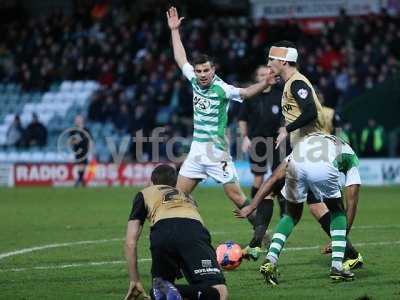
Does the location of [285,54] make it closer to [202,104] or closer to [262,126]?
[202,104]

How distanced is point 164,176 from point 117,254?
407 centimetres

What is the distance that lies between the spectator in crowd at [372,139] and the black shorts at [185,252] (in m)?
19.8

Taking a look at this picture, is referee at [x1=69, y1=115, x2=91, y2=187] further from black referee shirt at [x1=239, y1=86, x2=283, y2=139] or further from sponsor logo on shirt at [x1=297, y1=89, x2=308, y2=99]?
sponsor logo on shirt at [x1=297, y1=89, x2=308, y2=99]

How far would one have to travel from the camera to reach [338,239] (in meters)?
10.2

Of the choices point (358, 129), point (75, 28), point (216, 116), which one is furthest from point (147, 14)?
point (216, 116)

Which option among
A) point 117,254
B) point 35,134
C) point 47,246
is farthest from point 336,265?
point 35,134

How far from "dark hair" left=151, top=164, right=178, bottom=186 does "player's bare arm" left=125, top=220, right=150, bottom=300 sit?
1.54 ft

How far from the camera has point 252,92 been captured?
1166 centimetres

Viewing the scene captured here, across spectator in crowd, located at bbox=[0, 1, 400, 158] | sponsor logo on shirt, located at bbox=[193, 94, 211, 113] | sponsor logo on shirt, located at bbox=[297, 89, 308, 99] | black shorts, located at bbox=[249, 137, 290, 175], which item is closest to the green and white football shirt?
Result: sponsor logo on shirt, located at bbox=[193, 94, 211, 113]

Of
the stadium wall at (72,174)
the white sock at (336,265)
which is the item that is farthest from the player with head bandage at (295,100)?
the stadium wall at (72,174)

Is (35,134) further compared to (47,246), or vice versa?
(35,134)

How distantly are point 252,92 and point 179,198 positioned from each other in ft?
10.7

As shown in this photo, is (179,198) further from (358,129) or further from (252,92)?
(358,129)

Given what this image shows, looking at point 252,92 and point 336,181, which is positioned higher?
point 252,92
